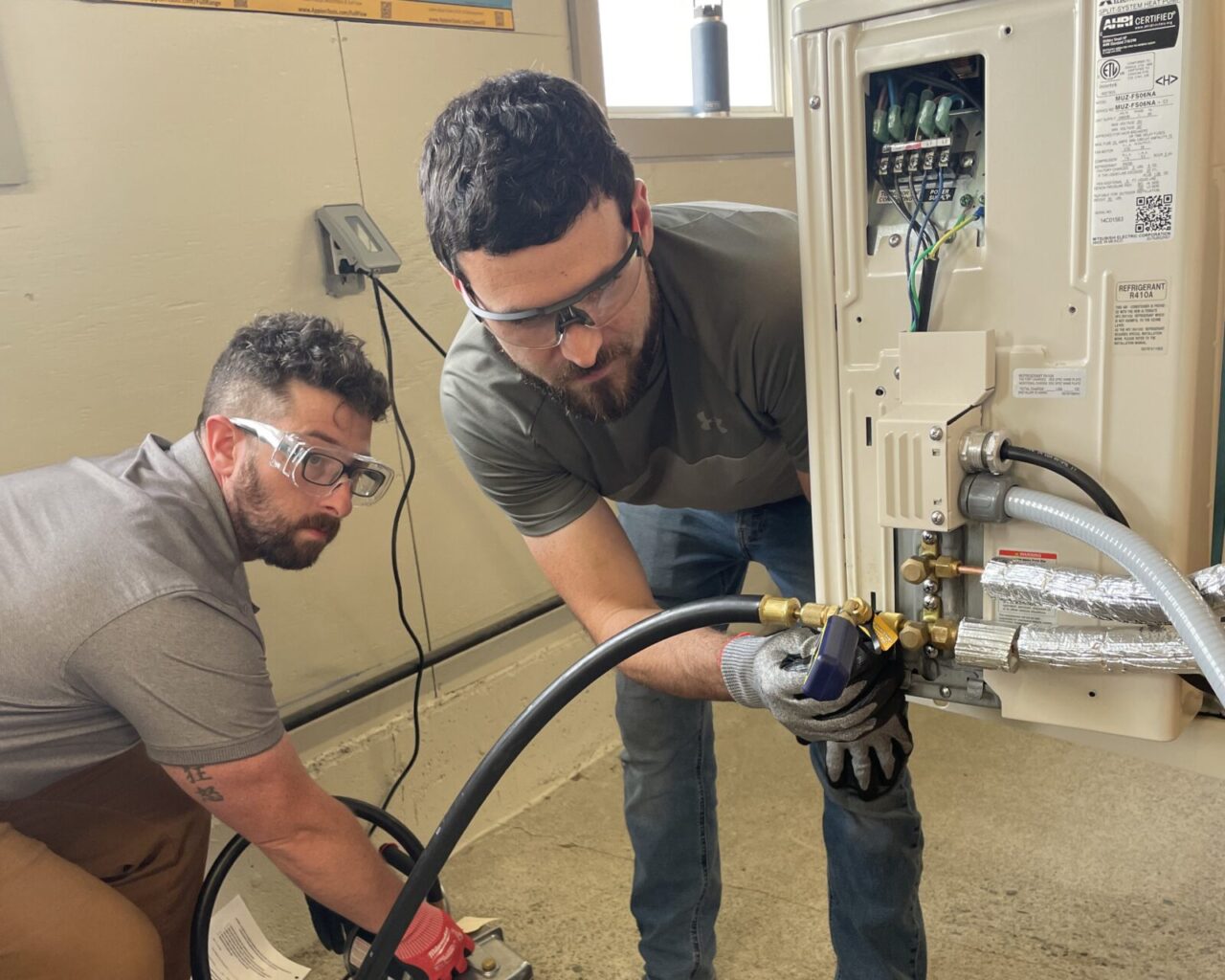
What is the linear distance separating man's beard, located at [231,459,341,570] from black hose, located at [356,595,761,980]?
1.57 ft

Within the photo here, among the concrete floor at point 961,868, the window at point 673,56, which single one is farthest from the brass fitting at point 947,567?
the window at point 673,56

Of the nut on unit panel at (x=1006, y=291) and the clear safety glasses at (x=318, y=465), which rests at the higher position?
the nut on unit panel at (x=1006, y=291)

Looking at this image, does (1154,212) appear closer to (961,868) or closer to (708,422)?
(708,422)

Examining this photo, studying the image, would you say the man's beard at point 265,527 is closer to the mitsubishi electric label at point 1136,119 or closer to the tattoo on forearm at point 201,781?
the tattoo on forearm at point 201,781

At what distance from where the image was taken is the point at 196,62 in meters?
1.43

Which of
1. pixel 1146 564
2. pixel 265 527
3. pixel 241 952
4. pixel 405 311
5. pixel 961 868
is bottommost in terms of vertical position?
pixel 961 868

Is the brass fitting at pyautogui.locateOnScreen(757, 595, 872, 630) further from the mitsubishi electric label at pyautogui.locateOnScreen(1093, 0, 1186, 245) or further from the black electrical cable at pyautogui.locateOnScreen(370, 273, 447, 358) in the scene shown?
the black electrical cable at pyautogui.locateOnScreen(370, 273, 447, 358)

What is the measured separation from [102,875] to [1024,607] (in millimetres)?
1206

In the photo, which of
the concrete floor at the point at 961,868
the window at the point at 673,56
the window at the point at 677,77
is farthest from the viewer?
the window at the point at 673,56

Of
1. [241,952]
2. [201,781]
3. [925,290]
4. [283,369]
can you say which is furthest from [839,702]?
[241,952]

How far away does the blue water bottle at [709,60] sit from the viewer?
94.4 inches

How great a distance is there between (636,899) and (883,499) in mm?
922

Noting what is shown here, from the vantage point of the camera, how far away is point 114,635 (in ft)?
3.50

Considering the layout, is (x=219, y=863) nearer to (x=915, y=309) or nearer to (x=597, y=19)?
(x=915, y=309)
